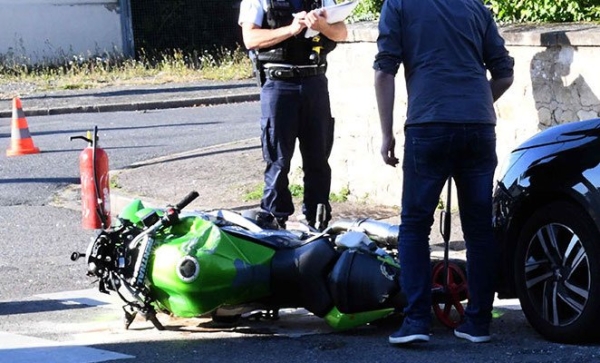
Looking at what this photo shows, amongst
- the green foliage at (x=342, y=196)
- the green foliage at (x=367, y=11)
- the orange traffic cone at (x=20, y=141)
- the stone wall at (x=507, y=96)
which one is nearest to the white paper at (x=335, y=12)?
the stone wall at (x=507, y=96)

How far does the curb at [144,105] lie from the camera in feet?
72.8

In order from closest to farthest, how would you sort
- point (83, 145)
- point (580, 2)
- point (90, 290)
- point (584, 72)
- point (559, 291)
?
point (559, 291)
point (90, 290)
point (584, 72)
point (580, 2)
point (83, 145)

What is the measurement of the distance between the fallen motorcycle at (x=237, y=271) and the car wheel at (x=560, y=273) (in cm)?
43

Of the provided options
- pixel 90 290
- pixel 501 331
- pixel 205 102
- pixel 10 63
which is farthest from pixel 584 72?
pixel 10 63

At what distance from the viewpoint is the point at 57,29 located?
31.7 m

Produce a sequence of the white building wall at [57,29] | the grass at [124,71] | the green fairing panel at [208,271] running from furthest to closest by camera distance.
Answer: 1. the white building wall at [57,29]
2. the grass at [124,71]
3. the green fairing panel at [208,271]

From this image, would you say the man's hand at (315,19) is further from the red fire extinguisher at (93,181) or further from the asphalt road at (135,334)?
the red fire extinguisher at (93,181)

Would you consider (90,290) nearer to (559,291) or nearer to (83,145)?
(559,291)

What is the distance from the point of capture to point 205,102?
2289cm

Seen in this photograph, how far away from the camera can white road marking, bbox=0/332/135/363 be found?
6207mm

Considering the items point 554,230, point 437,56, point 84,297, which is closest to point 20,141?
point 84,297

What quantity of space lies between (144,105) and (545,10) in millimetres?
13452

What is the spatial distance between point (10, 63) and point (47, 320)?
23.6 meters

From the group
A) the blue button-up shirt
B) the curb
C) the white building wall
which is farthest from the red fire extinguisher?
the white building wall
